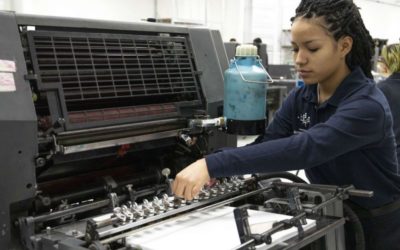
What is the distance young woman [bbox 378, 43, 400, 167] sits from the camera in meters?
2.26

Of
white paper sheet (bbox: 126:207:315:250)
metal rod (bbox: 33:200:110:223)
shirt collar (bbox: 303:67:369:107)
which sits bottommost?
white paper sheet (bbox: 126:207:315:250)

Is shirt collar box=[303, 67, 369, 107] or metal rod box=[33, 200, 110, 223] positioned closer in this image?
metal rod box=[33, 200, 110, 223]

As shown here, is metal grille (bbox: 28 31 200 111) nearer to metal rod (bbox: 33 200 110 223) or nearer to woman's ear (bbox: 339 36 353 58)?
metal rod (bbox: 33 200 110 223)

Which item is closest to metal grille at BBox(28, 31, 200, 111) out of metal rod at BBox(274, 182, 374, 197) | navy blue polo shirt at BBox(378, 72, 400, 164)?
metal rod at BBox(274, 182, 374, 197)

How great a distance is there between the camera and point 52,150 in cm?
107

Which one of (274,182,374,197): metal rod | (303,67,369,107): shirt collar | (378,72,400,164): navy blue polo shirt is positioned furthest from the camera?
(378,72,400,164): navy blue polo shirt

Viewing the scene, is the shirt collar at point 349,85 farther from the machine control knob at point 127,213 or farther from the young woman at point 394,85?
the young woman at point 394,85

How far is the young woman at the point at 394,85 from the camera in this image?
7.43 ft

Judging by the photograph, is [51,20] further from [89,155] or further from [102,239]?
[102,239]

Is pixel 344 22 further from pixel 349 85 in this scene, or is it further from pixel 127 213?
pixel 127 213

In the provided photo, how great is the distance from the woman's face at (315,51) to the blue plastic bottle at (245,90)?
127 mm

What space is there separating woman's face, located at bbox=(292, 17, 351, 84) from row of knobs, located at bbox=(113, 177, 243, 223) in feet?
1.43

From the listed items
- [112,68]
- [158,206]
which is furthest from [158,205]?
[112,68]

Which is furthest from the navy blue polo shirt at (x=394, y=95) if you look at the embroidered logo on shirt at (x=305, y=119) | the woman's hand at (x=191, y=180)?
the woman's hand at (x=191, y=180)
